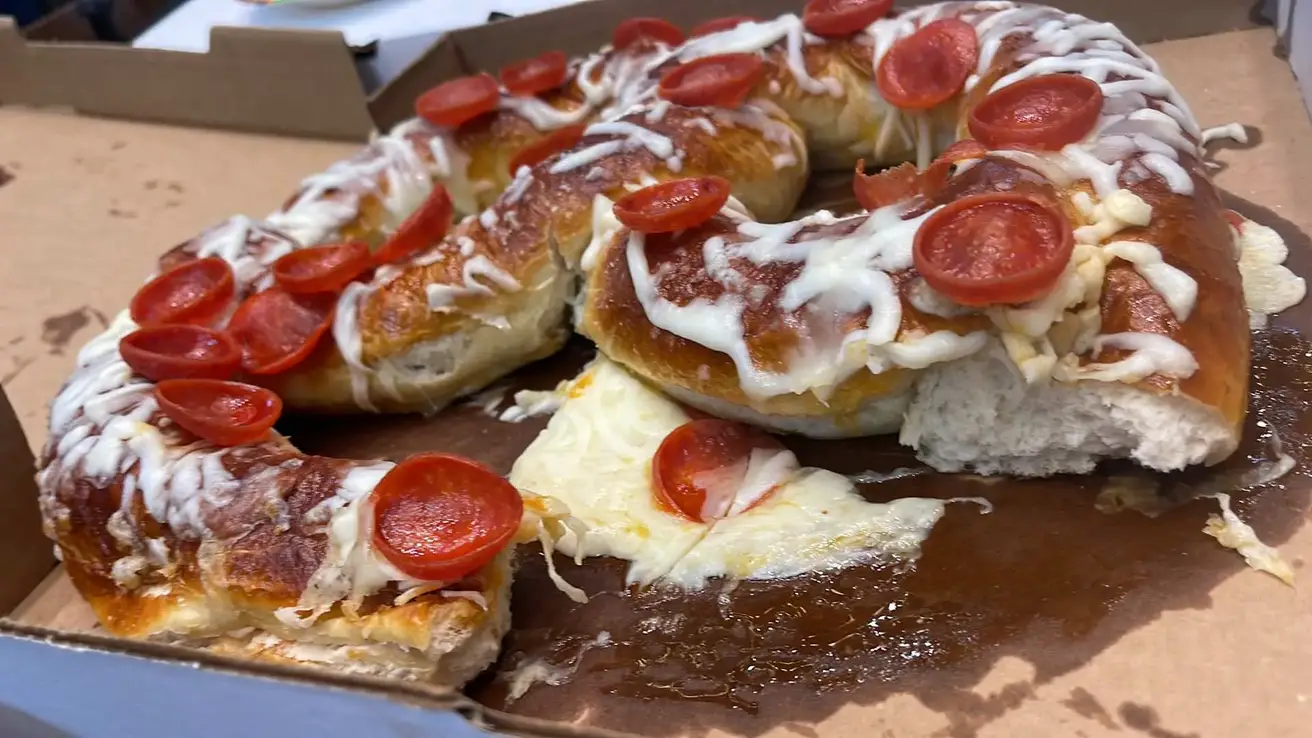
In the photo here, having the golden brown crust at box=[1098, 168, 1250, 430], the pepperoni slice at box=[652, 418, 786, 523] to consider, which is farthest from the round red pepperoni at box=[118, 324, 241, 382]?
the golden brown crust at box=[1098, 168, 1250, 430]

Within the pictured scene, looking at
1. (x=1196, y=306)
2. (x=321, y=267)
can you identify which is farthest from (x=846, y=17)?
(x=321, y=267)

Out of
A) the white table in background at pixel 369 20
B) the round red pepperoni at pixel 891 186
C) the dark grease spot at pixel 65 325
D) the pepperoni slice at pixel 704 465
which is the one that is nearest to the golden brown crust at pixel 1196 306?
the round red pepperoni at pixel 891 186

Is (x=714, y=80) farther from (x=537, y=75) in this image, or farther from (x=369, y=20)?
(x=369, y=20)

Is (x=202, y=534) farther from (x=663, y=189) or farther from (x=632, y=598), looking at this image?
(x=663, y=189)

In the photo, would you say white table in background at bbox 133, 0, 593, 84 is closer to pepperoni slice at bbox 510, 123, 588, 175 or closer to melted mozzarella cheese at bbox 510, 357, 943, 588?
pepperoni slice at bbox 510, 123, 588, 175

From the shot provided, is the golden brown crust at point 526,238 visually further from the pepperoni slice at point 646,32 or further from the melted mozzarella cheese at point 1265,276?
the melted mozzarella cheese at point 1265,276
